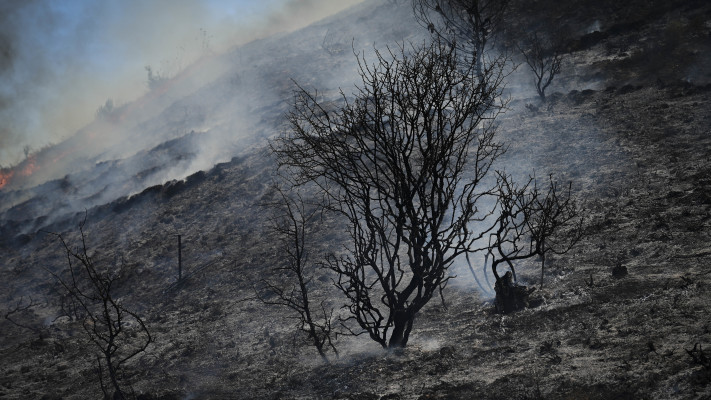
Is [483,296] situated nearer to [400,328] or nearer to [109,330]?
[400,328]

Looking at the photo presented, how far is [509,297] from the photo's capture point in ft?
27.9

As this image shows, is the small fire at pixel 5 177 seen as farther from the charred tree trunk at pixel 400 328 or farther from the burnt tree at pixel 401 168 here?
the charred tree trunk at pixel 400 328

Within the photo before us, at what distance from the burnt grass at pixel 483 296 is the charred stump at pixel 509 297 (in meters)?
0.26

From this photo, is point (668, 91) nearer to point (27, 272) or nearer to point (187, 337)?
point (187, 337)

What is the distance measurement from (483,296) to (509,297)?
1103mm

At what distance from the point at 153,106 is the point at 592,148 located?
36.6m

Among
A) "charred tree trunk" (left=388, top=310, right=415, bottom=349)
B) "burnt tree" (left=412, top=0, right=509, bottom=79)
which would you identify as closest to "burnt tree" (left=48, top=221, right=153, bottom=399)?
"charred tree trunk" (left=388, top=310, right=415, bottom=349)

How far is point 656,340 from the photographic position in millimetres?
6156

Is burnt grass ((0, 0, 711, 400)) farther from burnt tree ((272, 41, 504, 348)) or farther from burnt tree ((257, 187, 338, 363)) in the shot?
burnt tree ((272, 41, 504, 348))

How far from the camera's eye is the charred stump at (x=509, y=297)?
8.43m

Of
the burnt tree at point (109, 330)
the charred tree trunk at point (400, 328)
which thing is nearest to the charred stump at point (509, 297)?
the charred tree trunk at point (400, 328)

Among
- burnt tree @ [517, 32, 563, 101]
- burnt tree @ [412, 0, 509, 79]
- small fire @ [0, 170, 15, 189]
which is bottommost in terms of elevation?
burnt tree @ [517, 32, 563, 101]

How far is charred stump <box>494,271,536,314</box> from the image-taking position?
843 centimetres

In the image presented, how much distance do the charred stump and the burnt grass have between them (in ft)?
0.85
